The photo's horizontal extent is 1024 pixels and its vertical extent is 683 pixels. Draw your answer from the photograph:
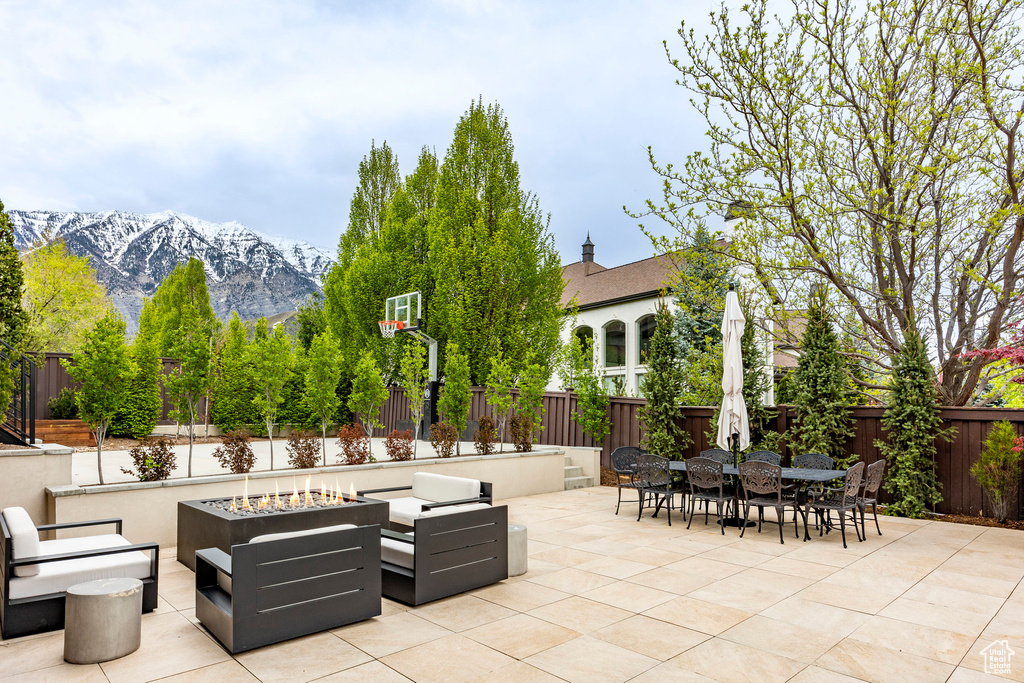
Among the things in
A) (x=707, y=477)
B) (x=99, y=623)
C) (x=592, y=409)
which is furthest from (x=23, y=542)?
(x=592, y=409)

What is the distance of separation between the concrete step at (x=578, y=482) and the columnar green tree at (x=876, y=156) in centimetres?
481

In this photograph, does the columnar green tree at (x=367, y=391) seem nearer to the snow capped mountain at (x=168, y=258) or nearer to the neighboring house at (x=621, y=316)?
the neighboring house at (x=621, y=316)

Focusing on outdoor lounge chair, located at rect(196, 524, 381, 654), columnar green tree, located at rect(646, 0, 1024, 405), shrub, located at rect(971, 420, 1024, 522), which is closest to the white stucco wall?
columnar green tree, located at rect(646, 0, 1024, 405)

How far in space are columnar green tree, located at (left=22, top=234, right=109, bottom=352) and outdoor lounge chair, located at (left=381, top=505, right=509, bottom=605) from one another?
22.5m

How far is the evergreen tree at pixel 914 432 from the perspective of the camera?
27.9 ft

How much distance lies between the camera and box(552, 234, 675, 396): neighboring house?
24.2m

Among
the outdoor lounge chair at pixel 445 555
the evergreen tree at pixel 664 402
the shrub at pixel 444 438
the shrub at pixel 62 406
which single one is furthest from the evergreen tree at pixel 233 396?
the outdoor lounge chair at pixel 445 555

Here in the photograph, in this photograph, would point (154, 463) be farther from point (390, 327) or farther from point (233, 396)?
point (390, 327)

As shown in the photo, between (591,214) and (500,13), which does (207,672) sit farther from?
(591,214)

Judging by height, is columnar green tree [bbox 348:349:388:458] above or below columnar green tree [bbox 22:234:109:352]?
below

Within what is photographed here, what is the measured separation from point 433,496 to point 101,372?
143 inches

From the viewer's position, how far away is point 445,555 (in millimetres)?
4664

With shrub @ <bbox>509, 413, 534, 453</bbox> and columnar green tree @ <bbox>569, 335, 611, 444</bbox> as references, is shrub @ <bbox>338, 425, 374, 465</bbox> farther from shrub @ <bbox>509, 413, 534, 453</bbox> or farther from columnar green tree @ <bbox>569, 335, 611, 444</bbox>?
columnar green tree @ <bbox>569, 335, 611, 444</bbox>

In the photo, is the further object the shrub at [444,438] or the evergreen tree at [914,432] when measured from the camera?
the shrub at [444,438]
